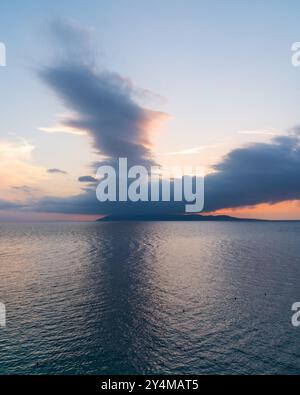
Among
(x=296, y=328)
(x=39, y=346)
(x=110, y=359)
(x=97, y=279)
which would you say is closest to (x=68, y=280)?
(x=97, y=279)

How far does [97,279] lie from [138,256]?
4916 centimetres

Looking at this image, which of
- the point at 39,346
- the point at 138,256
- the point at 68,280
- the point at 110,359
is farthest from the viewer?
the point at 138,256

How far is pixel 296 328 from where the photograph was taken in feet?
178

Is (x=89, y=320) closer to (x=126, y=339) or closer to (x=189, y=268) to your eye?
(x=126, y=339)

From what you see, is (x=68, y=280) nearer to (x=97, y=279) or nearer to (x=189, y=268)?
(x=97, y=279)

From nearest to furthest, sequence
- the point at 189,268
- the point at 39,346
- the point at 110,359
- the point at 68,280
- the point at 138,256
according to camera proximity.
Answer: the point at 110,359
the point at 39,346
the point at 68,280
the point at 189,268
the point at 138,256

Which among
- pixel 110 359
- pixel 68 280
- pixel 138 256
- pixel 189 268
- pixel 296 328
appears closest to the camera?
pixel 110 359

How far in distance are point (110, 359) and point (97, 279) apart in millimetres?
45437

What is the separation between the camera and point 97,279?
A: 8844cm

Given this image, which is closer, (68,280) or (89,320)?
(89,320)

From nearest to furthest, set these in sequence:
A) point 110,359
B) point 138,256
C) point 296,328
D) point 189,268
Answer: point 110,359 < point 296,328 < point 189,268 < point 138,256

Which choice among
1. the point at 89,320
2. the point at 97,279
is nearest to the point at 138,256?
the point at 97,279
